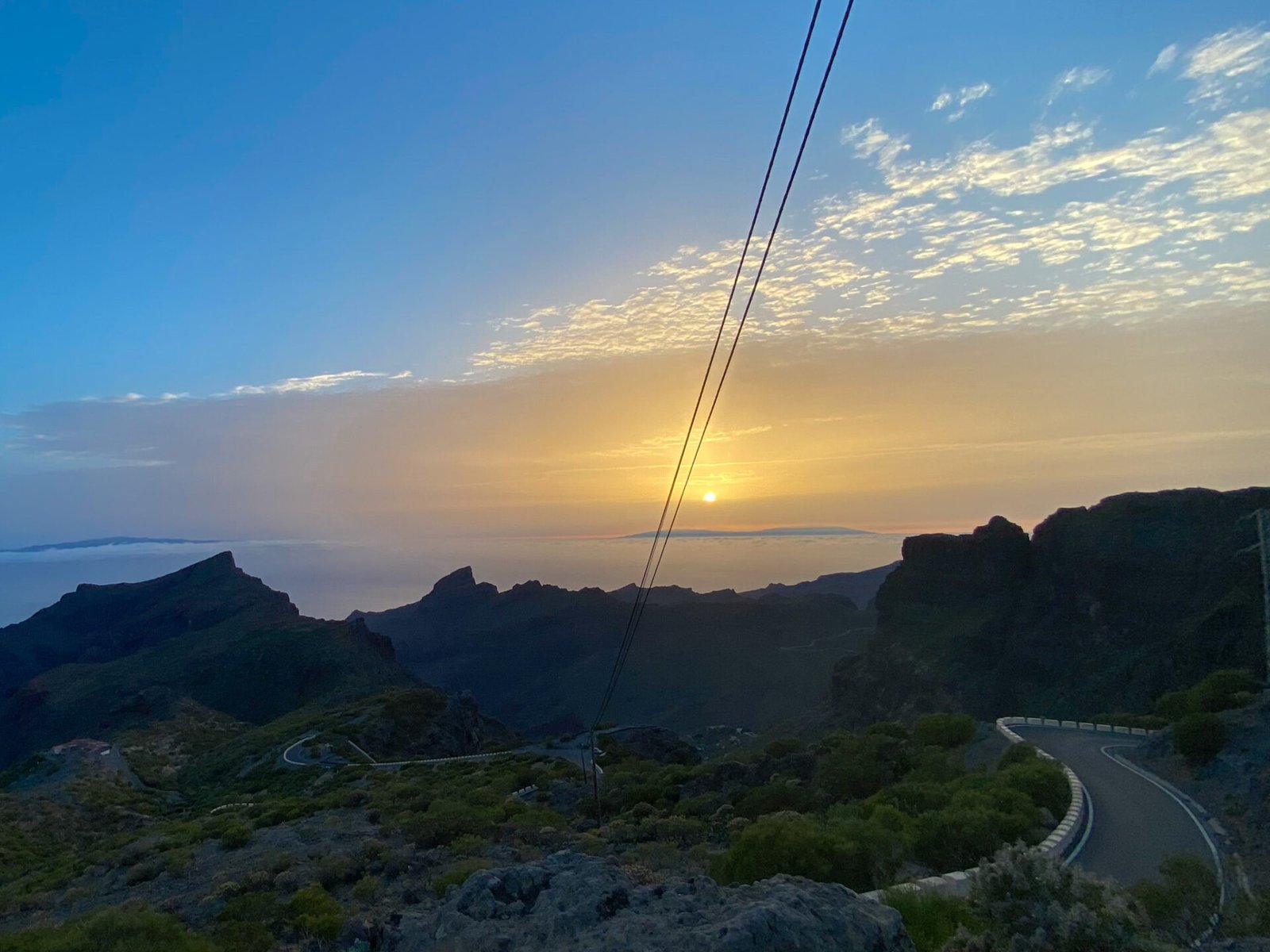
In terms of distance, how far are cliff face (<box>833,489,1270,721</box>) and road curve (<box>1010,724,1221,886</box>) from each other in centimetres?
5470

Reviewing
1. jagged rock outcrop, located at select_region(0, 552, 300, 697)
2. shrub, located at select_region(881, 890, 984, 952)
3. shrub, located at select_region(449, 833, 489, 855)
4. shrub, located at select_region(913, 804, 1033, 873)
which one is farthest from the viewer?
jagged rock outcrop, located at select_region(0, 552, 300, 697)

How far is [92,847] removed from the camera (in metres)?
31.4

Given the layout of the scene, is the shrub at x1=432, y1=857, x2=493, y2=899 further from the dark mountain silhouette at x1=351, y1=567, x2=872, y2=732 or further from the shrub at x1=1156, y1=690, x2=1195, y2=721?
the dark mountain silhouette at x1=351, y1=567, x2=872, y2=732

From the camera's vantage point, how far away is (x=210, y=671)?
113 meters

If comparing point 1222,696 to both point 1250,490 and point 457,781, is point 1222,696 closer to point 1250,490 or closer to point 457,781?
point 457,781

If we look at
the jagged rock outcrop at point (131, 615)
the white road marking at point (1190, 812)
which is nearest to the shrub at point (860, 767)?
the white road marking at point (1190, 812)

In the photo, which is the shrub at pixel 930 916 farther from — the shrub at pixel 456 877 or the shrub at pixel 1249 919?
the shrub at pixel 456 877

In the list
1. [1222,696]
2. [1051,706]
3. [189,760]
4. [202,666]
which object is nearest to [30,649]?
[202,666]

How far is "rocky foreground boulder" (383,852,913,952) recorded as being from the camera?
6258 mm

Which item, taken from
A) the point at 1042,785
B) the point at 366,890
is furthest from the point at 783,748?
the point at 366,890

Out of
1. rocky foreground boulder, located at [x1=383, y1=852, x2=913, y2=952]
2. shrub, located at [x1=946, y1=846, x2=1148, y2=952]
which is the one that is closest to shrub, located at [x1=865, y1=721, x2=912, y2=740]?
shrub, located at [x1=946, y1=846, x2=1148, y2=952]

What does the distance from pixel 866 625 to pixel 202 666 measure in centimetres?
13169

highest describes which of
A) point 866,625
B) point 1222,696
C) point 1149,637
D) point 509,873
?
point 509,873

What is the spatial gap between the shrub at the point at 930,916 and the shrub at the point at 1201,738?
20590 millimetres
